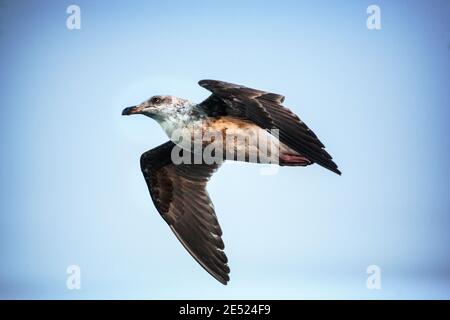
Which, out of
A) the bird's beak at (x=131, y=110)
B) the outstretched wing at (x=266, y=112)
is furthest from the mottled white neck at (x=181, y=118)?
the bird's beak at (x=131, y=110)

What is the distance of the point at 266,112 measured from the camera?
29.8 ft

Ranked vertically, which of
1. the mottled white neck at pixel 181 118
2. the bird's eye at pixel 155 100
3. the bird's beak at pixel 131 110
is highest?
the bird's eye at pixel 155 100

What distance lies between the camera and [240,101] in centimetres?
915

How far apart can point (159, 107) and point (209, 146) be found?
2.32ft

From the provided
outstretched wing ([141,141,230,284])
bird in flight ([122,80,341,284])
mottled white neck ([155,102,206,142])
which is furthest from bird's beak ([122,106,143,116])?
outstretched wing ([141,141,230,284])

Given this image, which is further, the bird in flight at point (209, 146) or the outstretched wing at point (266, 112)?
the bird in flight at point (209, 146)

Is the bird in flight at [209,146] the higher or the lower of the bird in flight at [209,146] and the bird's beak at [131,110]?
the lower

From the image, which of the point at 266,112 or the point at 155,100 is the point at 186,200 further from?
the point at 266,112

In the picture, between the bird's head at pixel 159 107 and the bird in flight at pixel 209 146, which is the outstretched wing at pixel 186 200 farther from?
the bird's head at pixel 159 107

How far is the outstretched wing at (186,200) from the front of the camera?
10.4m

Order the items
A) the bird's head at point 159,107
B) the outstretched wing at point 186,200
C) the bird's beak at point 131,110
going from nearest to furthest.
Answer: the bird's head at point 159,107
the bird's beak at point 131,110
the outstretched wing at point 186,200
